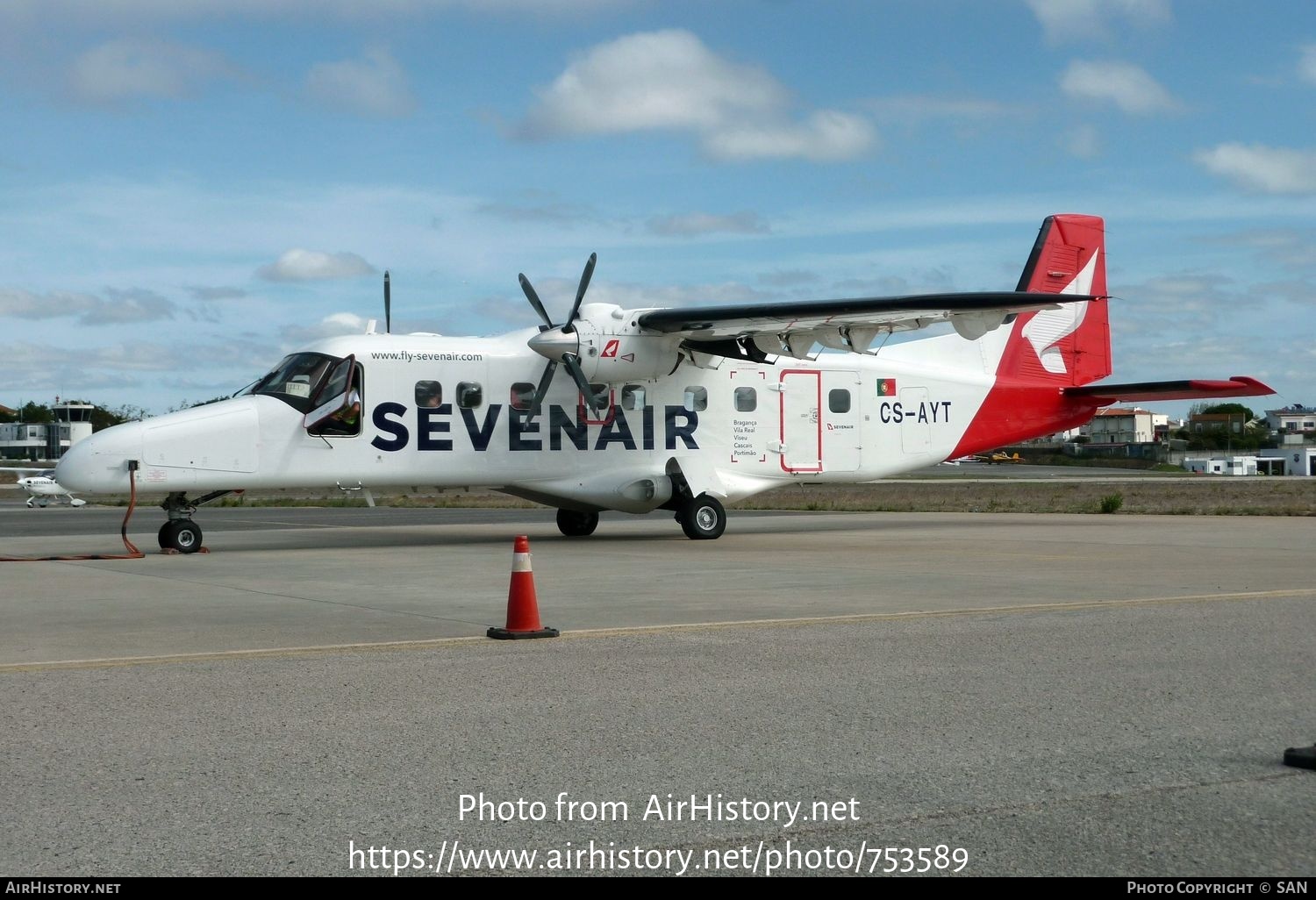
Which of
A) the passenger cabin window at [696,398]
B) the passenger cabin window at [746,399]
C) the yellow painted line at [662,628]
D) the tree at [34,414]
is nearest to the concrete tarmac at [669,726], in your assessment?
the yellow painted line at [662,628]

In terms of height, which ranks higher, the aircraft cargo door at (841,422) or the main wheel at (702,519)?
the aircraft cargo door at (841,422)

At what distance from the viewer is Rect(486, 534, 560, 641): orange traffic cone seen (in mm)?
9328

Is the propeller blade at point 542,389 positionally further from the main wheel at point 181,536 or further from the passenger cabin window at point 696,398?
the main wheel at point 181,536

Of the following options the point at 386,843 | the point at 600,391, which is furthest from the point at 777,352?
the point at 386,843

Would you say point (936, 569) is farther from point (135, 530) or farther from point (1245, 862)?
point (135, 530)

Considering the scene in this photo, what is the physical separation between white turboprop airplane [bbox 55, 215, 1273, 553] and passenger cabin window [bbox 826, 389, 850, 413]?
32 millimetres

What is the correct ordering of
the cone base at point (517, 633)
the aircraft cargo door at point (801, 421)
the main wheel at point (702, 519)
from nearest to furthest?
the cone base at point (517, 633) → the main wheel at point (702, 519) → the aircraft cargo door at point (801, 421)

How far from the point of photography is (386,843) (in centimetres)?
442

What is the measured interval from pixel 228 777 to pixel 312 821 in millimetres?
843

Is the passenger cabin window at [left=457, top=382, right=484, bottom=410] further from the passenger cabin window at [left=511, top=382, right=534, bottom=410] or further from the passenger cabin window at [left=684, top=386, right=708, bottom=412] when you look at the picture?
the passenger cabin window at [left=684, top=386, right=708, bottom=412]

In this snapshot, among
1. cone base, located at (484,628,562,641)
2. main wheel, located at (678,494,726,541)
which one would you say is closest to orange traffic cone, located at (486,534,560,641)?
cone base, located at (484,628,562,641)

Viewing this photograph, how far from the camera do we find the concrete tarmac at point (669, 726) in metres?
4.41

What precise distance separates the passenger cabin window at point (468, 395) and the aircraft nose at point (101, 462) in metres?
4.76

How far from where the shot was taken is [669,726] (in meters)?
6.31
